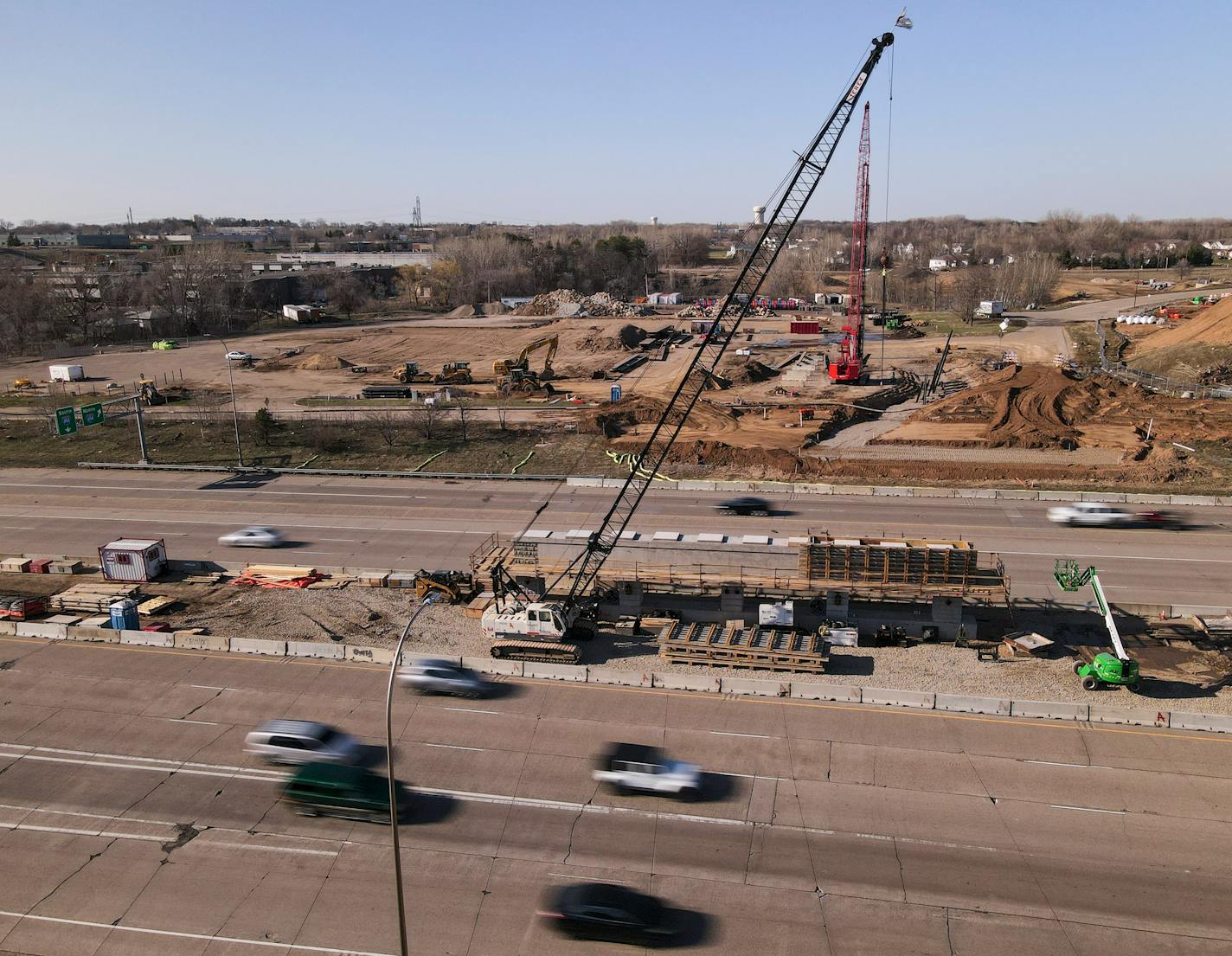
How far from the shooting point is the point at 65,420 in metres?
53.4

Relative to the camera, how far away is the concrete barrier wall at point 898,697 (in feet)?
89.9

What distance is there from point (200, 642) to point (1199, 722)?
109ft

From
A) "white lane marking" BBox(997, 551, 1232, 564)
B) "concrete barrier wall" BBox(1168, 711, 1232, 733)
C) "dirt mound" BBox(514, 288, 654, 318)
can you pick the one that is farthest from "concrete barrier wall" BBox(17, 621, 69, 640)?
"dirt mound" BBox(514, 288, 654, 318)

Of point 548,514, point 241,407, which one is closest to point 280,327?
point 241,407

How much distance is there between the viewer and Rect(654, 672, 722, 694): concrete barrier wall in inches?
1141

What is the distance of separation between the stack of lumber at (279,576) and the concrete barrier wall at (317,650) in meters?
7.69

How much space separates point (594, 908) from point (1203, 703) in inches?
831

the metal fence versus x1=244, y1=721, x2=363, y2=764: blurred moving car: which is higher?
the metal fence

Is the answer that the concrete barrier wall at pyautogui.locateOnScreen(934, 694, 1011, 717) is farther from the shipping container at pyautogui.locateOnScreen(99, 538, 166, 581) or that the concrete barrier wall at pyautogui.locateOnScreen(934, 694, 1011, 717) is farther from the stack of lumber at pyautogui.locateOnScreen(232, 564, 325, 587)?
the shipping container at pyautogui.locateOnScreen(99, 538, 166, 581)

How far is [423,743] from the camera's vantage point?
86.1 feet

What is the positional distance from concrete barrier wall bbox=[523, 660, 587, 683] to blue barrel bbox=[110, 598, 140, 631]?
16.4m

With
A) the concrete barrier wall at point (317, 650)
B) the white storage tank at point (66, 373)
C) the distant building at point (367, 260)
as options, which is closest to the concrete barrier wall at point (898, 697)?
the concrete barrier wall at point (317, 650)

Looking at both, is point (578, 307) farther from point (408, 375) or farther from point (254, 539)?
point (254, 539)

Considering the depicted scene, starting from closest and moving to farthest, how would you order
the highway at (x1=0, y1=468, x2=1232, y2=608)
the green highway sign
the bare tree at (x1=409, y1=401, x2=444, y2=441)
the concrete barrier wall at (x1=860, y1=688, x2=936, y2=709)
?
the concrete barrier wall at (x1=860, y1=688, x2=936, y2=709) → the highway at (x1=0, y1=468, x2=1232, y2=608) → the green highway sign → the bare tree at (x1=409, y1=401, x2=444, y2=441)
